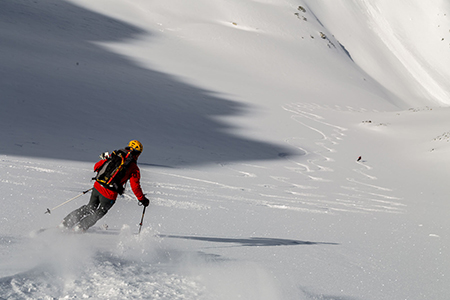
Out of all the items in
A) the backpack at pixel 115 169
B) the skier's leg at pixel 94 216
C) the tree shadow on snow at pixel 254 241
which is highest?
the backpack at pixel 115 169

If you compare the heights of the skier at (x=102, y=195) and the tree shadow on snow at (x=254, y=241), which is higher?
the skier at (x=102, y=195)

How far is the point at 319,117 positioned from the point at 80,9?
25925mm

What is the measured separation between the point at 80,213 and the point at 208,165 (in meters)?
8.40

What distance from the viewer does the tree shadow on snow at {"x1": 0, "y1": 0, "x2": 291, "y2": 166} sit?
45.0 feet

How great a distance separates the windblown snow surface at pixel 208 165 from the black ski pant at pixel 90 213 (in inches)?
7.1

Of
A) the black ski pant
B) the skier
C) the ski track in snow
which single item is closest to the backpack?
the skier

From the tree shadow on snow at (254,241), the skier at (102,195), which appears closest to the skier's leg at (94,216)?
the skier at (102,195)

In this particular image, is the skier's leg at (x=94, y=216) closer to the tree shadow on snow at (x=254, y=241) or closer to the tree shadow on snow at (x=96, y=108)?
the tree shadow on snow at (x=254, y=241)

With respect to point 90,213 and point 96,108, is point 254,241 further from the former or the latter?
point 96,108

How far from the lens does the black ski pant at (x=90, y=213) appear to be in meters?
5.70

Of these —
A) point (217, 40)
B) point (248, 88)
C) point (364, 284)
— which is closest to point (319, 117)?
point (248, 88)

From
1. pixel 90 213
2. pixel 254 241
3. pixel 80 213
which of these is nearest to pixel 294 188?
pixel 254 241

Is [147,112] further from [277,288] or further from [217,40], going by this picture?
[217,40]

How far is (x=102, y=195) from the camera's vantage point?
5688mm
